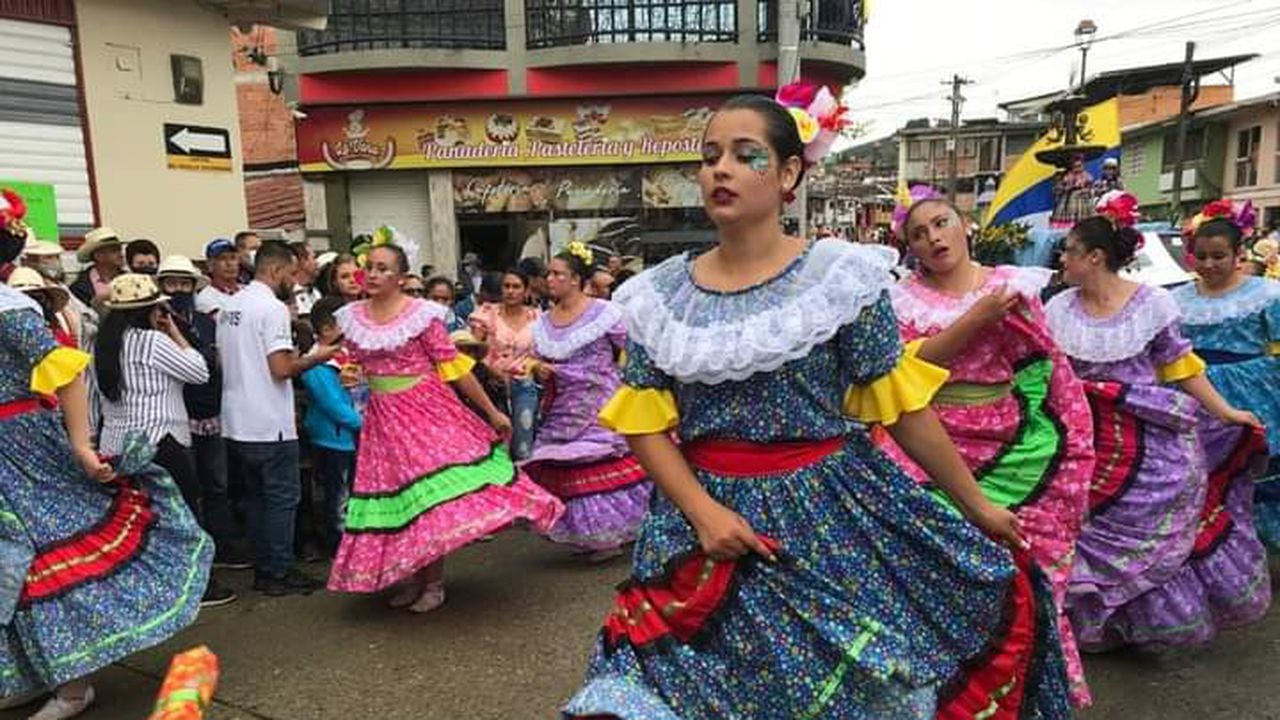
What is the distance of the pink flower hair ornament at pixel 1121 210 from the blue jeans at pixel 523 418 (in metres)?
3.62

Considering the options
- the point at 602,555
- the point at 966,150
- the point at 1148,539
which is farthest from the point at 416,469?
the point at 966,150

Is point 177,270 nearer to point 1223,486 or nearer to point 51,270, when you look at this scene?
point 51,270

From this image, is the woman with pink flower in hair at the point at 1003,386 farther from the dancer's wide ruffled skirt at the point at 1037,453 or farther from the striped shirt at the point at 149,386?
the striped shirt at the point at 149,386

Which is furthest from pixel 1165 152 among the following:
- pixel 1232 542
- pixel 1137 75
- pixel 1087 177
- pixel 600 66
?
pixel 1232 542

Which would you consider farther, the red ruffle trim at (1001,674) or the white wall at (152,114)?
the white wall at (152,114)

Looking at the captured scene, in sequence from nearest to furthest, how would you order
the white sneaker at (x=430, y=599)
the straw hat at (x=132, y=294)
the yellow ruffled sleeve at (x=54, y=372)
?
the yellow ruffled sleeve at (x=54, y=372), the straw hat at (x=132, y=294), the white sneaker at (x=430, y=599)

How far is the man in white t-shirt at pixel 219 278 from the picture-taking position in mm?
5379

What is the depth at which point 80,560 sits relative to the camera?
11.0 ft

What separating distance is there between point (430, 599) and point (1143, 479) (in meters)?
3.20

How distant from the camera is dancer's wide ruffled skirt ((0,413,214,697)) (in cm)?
317

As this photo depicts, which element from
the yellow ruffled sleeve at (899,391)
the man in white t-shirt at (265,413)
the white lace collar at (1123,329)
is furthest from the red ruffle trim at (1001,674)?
the man in white t-shirt at (265,413)

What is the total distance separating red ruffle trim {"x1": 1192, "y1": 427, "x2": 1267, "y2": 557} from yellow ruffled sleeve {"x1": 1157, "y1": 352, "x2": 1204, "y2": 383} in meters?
0.40

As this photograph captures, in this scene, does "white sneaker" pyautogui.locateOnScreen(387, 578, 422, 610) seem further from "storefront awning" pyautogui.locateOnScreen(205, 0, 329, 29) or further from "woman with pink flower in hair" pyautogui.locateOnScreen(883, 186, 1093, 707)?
"storefront awning" pyautogui.locateOnScreen(205, 0, 329, 29)

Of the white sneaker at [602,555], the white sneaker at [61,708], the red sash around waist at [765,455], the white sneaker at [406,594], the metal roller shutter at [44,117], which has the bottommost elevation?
the white sneaker at [602,555]
